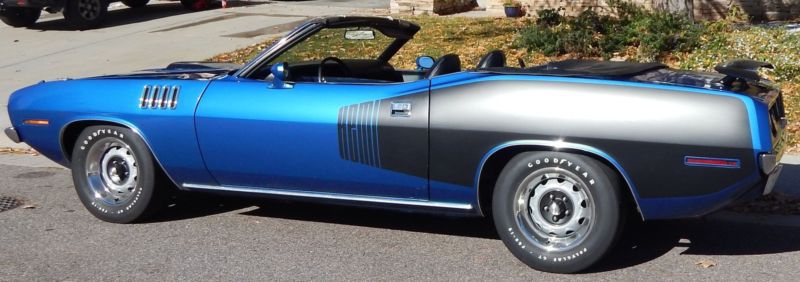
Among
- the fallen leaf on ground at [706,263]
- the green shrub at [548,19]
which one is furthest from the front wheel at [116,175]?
the green shrub at [548,19]

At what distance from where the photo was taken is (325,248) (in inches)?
238

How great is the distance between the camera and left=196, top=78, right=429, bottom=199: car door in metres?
5.69

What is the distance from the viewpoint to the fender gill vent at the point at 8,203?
23.7ft

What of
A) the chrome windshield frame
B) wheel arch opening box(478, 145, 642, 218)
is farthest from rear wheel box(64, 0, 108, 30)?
wheel arch opening box(478, 145, 642, 218)

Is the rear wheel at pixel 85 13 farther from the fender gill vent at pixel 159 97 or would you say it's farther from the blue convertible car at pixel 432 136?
the fender gill vent at pixel 159 97

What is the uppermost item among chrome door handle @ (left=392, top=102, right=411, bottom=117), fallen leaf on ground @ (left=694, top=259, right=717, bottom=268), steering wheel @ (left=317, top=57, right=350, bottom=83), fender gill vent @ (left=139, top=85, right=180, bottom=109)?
steering wheel @ (left=317, top=57, right=350, bottom=83)

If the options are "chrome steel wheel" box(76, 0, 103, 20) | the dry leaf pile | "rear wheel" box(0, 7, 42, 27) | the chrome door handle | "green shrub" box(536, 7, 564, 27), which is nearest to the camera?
the chrome door handle

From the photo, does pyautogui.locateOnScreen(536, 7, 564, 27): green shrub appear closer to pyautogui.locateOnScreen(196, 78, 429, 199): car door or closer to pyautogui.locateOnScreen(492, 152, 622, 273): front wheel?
pyautogui.locateOnScreen(196, 78, 429, 199): car door

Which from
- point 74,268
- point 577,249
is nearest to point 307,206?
point 74,268

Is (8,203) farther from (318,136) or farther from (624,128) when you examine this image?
(624,128)

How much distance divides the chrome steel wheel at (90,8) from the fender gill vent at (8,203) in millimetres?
9584

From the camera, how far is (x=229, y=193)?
20.9 ft

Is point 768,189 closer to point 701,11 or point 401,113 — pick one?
point 401,113

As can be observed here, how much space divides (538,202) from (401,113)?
34.6 inches
